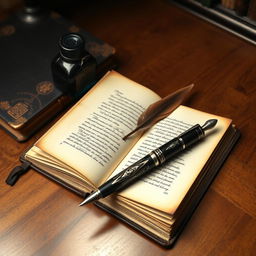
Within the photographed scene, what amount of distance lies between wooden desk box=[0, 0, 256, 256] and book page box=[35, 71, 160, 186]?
86mm

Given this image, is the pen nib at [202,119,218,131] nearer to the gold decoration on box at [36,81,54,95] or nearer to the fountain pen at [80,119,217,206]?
the fountain pen at [80,119,217,206]

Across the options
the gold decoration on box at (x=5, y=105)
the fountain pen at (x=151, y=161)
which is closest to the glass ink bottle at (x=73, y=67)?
the gold decoration on box at (x=5, y=105)

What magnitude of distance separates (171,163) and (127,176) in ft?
0.33

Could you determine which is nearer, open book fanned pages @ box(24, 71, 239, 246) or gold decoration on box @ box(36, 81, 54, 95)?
open book fanned pages @ box(24, 71, 239, 246)

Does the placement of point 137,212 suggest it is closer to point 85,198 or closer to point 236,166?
point 85,198

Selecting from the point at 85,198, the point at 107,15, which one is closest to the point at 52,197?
the point at 85,198

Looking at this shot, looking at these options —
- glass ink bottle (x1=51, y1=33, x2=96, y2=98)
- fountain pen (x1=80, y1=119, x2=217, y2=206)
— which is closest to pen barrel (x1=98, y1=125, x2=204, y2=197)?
fountain pen (x1=80, y1=119, x2=217, y2=206)

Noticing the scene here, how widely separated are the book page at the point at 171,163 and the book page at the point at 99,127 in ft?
0.13

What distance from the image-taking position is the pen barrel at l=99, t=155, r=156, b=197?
0.77 m

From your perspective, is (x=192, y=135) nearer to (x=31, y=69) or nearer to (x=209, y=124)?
(x=209, y=124)

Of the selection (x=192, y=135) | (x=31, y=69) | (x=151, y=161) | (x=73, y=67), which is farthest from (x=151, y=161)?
(x=31, y=69)

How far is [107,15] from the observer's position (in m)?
1.21

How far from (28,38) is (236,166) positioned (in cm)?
61

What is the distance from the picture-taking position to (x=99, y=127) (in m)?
0.88
